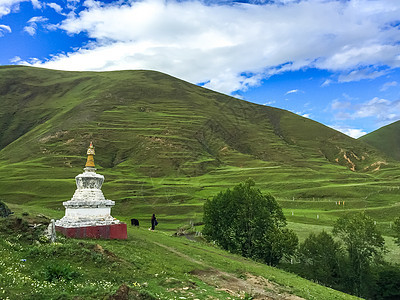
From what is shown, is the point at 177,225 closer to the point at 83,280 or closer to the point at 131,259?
the point at 131,259

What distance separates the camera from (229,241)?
41.1 m

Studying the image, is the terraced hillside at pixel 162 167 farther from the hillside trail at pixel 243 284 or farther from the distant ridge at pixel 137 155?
the hillside trail at pixel 243 284

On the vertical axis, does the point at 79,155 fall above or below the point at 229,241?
above

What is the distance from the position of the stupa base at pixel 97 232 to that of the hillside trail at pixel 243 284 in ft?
22.1

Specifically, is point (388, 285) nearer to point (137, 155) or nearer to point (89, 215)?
point (89, 215)

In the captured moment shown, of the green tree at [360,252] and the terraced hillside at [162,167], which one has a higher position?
the terraced hillside at [162,167]

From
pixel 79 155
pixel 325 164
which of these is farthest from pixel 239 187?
pixel 325 164

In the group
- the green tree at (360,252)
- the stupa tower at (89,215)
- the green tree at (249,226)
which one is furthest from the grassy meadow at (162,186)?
the green tree at (249,226)

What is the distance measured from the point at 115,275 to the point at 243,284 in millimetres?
7868

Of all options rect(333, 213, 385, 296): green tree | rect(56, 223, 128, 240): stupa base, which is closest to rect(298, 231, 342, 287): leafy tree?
rect(333, 213, 385, 296): green tree

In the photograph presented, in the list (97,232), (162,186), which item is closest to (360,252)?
(97,232)

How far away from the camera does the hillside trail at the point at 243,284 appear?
16.9 metres

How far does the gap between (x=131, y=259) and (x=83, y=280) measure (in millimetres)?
4636

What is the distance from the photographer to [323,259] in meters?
37.5
